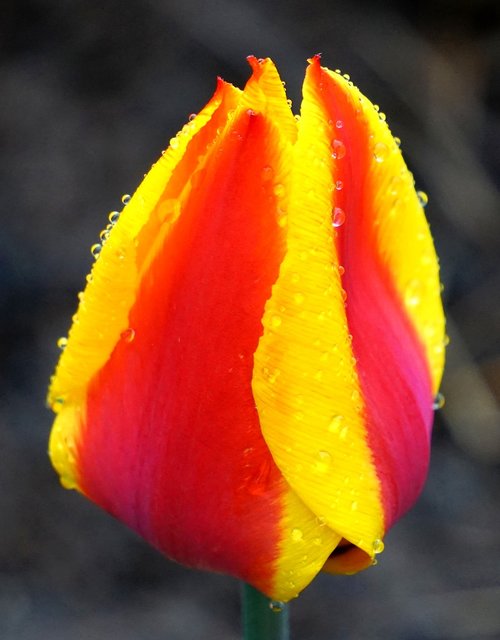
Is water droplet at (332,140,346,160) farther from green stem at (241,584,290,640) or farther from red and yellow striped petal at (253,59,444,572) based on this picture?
green stem at (241,584,290,640)

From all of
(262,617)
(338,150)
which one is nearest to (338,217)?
(338,150)

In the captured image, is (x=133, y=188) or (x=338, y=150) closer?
(x=338, y=150)

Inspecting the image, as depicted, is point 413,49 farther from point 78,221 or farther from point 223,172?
point 223,172

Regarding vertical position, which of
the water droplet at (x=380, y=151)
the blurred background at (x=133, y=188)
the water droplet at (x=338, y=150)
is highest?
the water droplet at (x=380, y=151)

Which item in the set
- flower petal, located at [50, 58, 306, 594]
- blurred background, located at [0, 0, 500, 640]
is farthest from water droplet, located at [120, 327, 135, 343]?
blurred background, located at [0, 0, 500, 640]

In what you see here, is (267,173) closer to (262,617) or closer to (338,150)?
(338,150)

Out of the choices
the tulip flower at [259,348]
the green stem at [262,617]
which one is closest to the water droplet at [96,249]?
the tulip flower at [259,348]

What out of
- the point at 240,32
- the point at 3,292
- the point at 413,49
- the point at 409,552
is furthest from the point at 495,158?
the point at 3,292

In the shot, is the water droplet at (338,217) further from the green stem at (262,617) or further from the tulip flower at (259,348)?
the green stem at (262,617)
